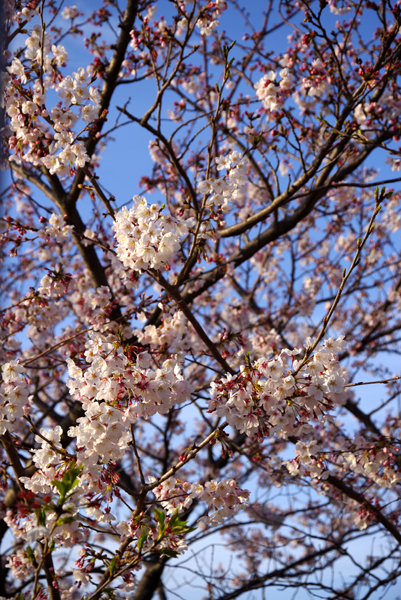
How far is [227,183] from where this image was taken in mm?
3129

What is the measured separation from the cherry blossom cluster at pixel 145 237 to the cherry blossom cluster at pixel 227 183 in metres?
0.66

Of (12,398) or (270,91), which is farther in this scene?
(270,91)

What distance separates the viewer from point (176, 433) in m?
8.01

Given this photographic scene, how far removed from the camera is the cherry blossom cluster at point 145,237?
233cm

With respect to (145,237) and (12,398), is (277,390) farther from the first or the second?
(12,398)

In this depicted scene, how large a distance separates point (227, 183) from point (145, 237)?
1.03m

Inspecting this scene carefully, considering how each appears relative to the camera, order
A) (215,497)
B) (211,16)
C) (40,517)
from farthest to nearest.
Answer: (211,16) < (215,497) < (40,517)

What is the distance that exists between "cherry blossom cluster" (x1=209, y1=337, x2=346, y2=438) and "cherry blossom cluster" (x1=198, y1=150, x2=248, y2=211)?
1.25 m

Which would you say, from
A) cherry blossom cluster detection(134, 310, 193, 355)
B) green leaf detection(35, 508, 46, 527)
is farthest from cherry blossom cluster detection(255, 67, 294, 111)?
green leaf detection(35, 508, 46, 527)

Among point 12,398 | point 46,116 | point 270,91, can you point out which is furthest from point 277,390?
point 270,91

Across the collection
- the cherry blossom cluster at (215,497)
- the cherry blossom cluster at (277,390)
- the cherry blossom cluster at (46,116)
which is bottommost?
the cherry blossom cluster at (215,497)

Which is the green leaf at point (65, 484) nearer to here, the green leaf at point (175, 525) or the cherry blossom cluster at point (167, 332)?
the green leaf at point (175, 525)

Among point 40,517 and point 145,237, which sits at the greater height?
point 145,237

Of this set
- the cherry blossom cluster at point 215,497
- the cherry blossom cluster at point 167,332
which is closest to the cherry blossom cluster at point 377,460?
the cherry blossom cluster at point 215,497
